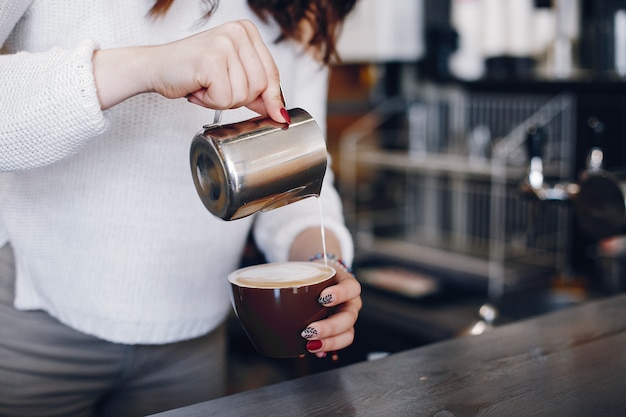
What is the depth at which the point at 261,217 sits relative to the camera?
1195 mm

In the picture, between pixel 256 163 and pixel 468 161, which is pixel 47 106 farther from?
pixel 468 161

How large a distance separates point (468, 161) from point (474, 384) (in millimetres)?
2095

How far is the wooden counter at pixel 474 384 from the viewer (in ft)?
2.55

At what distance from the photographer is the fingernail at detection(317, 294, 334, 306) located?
793mm

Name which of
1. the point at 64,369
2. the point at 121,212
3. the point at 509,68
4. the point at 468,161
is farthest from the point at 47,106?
the point at 509,68

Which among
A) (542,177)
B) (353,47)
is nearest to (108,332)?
(542,177)

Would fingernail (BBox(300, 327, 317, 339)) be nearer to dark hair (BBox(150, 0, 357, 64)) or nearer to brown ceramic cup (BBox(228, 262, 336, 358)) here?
brown ceramic cup (BBox(228, 262, 336, 358))

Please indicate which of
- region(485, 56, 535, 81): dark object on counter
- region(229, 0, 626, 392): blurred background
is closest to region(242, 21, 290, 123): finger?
region(229, 0, 626, 392): blurred background

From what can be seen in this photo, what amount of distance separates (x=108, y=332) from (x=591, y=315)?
0.71 metres

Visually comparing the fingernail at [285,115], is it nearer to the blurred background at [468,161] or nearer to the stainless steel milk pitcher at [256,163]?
the stainless steel milk pitcher at [256,163]

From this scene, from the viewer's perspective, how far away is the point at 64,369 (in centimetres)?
107

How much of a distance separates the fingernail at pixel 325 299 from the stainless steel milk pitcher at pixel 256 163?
0.36ft

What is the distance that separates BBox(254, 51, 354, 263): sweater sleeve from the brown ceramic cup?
264 mm

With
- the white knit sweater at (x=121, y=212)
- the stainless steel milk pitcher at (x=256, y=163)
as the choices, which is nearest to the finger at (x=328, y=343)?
the stainless steel milk pitcher at (x=256, y=163)
